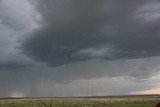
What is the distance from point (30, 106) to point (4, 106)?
6648 mm

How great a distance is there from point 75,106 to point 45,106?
8.11 meters

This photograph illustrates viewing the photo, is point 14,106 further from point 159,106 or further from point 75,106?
point 159,106

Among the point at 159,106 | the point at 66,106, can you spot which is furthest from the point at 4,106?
the point at 159,106

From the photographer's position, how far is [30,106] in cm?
8169

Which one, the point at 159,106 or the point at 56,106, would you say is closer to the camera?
the point at 159,106

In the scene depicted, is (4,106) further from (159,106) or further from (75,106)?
(159,106)

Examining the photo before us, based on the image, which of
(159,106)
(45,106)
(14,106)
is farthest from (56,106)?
(159,106)

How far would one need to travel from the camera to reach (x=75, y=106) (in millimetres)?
85875

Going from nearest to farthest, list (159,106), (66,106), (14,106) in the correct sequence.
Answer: (159,106) → (14,106) → (66,106)

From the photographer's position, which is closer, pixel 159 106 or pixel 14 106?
pixel 159 106

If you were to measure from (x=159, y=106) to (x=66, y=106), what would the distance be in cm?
6913

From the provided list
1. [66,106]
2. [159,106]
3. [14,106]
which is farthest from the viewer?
[66,106]

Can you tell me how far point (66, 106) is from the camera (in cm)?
8681

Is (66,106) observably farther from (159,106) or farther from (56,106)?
(159,106)
